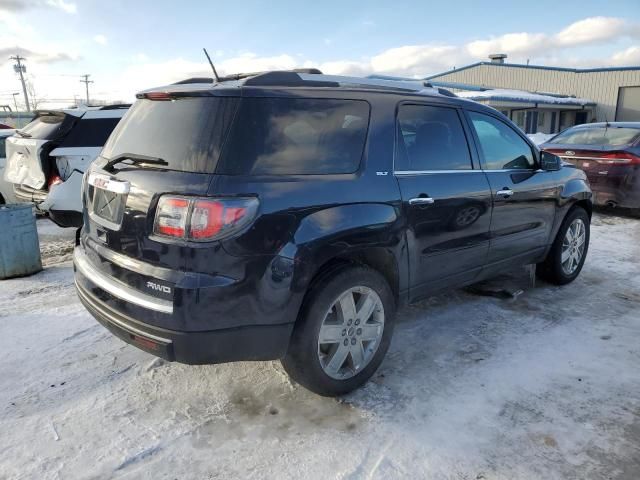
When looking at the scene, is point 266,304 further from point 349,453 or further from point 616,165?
point 616,165

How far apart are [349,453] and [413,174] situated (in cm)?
172

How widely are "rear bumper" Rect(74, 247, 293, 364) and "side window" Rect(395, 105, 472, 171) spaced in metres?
1.33

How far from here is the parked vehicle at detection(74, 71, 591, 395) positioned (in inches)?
97.0

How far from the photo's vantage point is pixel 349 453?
8.43 feet

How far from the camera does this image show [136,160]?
2820mm

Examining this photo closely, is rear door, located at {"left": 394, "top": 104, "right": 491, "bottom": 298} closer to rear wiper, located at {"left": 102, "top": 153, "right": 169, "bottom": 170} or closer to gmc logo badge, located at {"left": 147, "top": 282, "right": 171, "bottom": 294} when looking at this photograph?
rear wiper, located at {"left": 102, "top": 153, "right": 169, "bottom": 170}

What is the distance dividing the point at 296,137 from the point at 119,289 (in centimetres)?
126

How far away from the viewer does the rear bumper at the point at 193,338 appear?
249 cm

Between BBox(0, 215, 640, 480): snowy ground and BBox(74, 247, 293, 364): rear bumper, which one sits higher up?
BBox(74, 247, 293, 364): rear bumper

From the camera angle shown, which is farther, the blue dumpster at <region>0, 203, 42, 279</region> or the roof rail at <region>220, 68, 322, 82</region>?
the blue dumpster at <region>0, 203, 42, 279</region>

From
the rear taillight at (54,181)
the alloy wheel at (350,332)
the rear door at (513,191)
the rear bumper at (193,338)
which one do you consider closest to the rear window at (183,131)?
the rear bumper at (193,338)

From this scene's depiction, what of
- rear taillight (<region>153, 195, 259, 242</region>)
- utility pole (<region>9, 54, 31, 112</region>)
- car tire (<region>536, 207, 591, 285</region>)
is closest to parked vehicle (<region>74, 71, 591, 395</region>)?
rear taillight (<region>153, 195, 259, 242</region>)

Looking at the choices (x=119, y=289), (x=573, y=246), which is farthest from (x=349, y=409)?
(x=573, y=246)

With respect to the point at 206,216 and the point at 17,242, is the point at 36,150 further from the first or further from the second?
the point at 206,216
